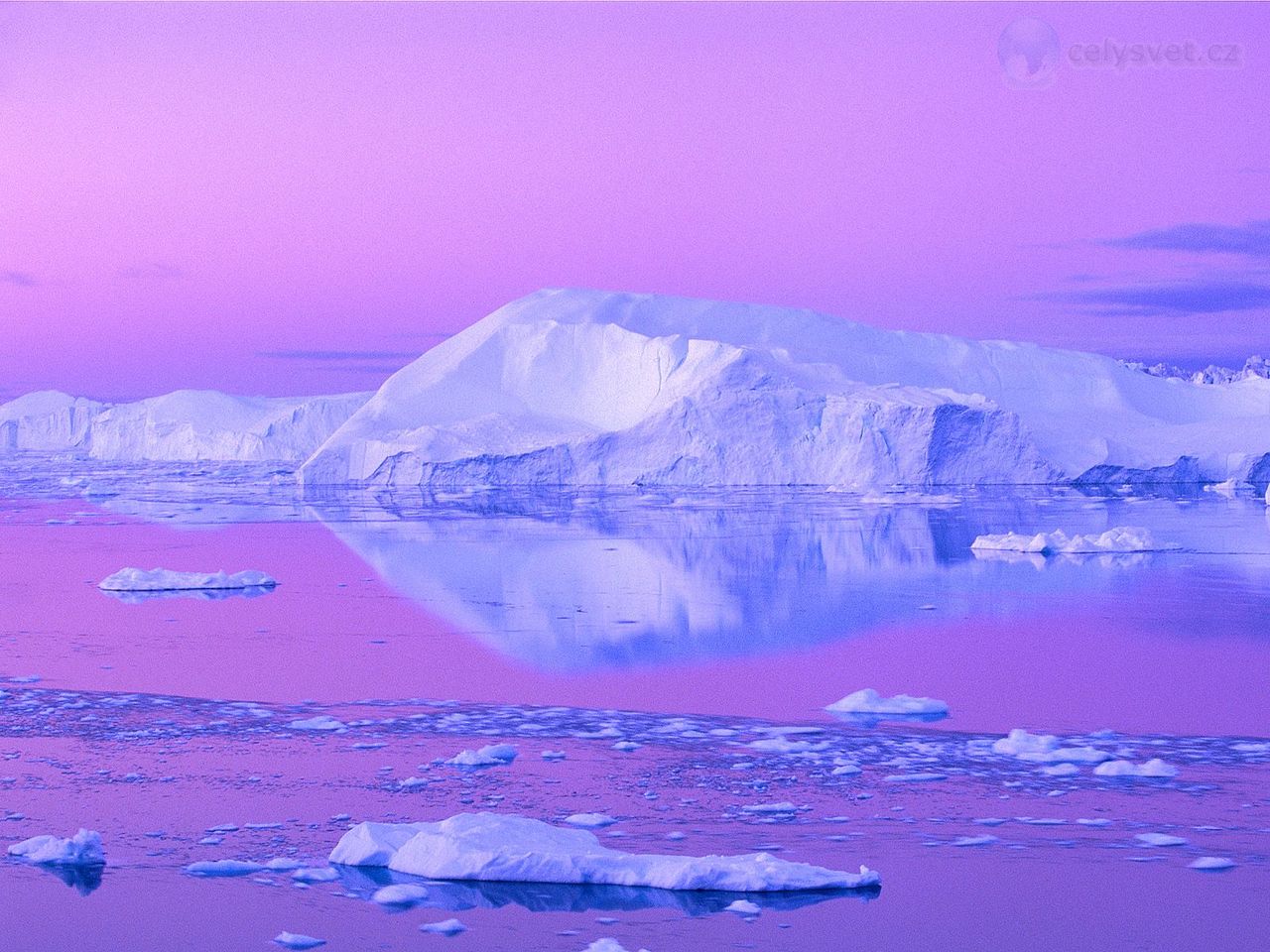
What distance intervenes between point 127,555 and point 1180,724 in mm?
12011

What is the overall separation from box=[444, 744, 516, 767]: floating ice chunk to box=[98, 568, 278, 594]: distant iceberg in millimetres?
6934

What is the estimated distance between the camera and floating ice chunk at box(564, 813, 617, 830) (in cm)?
495

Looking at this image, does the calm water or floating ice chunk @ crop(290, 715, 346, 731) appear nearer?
the calm water

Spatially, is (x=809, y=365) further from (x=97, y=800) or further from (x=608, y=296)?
(x=97, y=800)

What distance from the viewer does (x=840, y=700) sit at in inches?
282

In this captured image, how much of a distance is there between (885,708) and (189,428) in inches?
2095

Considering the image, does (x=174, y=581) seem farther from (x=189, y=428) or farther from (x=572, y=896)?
(x=189, y=428)

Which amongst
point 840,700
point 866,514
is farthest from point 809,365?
point 840,700

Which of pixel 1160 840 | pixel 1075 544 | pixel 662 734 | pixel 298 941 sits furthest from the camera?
pixel 1075 544

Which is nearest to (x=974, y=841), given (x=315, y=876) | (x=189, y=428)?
(x=315, y=876)

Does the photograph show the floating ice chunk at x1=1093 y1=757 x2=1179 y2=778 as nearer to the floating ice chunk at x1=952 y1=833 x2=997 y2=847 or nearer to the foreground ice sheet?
the floating ice chunk at x1=952 y1=833 x2=997 y2=847

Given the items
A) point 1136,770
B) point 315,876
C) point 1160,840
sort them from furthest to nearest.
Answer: point 1136,770 < point 1160,840 < point 315,876

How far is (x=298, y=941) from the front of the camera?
3.98 m

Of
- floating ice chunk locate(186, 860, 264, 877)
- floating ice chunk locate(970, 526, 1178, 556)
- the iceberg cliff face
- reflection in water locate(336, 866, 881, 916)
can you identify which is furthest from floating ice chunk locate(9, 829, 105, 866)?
the iceberg cliff face
